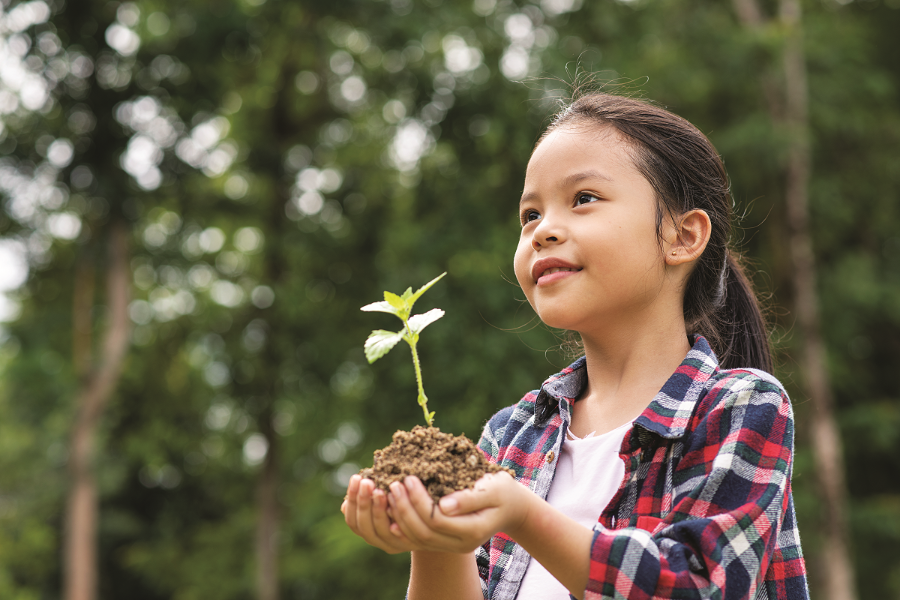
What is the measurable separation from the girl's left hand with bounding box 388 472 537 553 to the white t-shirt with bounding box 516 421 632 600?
1.16ft

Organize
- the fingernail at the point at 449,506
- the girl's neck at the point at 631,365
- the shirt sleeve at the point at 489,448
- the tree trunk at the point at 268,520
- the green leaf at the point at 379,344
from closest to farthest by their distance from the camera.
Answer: the fingernail at the point at 449,506, the green leaf at the point at 379,344, the girl's neck at the point at 631,365, the shirt sleeve at the point at 489,448, the tree trunk at the point at 268,520

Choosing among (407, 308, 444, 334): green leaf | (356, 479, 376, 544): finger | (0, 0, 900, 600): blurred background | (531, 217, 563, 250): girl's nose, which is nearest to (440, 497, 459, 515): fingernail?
(356, 479, 376, 544): finger

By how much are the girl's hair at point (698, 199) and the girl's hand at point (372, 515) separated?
31.4 inches

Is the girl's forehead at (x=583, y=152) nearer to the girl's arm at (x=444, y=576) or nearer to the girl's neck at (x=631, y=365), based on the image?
the girl's neck at (x=631, y=365)

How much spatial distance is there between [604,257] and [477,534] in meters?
0.59

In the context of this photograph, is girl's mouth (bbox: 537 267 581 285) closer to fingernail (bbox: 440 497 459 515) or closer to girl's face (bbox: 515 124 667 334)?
girl's face (bbox: 515 124 667 334)

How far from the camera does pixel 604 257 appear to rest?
4.95ft

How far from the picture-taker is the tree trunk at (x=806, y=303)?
27.9 ft

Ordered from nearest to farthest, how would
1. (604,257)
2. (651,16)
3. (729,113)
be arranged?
(604,257) < (651,16) < (729,113)

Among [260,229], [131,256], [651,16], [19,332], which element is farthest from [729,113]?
[19,332]

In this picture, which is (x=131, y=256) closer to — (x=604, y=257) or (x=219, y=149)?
(x=219, y=149)

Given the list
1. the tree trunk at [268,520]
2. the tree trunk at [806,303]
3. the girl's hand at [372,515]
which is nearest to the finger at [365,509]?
the girl's hand at [372,515]

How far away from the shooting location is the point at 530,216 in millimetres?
1692

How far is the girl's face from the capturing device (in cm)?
152
